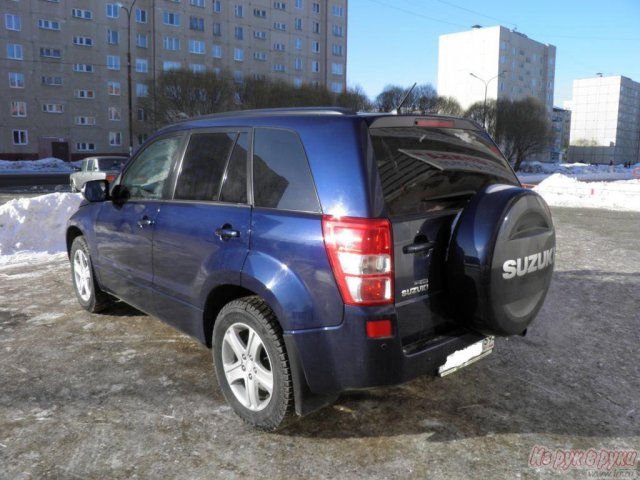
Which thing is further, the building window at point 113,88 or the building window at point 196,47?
the building window at point 196,47

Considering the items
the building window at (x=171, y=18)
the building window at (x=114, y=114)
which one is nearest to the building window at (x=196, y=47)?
the building window at (x=171, y=18)

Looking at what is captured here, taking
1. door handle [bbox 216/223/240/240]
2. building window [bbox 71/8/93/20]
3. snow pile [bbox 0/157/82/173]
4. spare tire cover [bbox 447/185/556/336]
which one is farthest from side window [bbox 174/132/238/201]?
building window [bbox 71/8/93/20]

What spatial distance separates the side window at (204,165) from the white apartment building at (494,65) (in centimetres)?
9992

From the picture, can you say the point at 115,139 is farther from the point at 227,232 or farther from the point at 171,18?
the point at 227,232

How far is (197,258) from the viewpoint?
358cm

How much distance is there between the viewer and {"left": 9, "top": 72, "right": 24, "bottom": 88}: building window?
49.9 metres

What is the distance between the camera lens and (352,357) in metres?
2.83

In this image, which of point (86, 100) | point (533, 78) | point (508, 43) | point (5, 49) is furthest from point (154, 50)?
point (533, 78)

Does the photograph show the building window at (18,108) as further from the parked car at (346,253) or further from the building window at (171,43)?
the parked car at (346,253)

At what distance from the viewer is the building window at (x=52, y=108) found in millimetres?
51531

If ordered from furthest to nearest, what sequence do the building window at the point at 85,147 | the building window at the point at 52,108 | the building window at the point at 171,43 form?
the building window at the point at 171,43, the building window at the point at 85,147, the building window at the point at 52,108

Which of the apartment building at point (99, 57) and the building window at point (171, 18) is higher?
the building window at point (171, 18)

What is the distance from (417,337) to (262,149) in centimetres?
144

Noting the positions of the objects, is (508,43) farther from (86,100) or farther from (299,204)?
(299,204)
